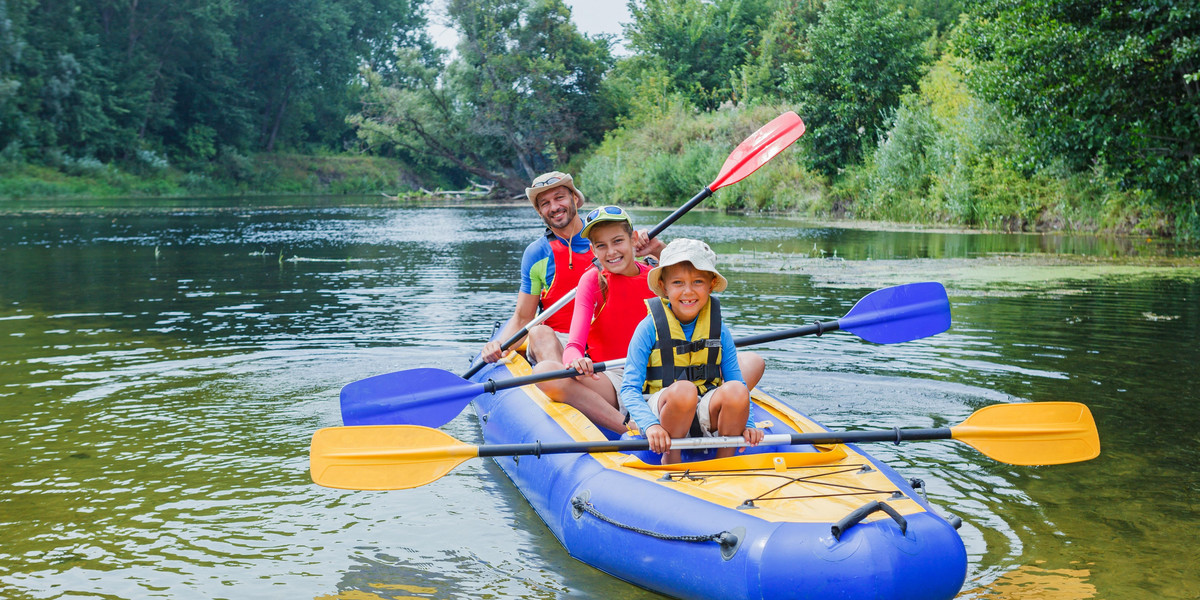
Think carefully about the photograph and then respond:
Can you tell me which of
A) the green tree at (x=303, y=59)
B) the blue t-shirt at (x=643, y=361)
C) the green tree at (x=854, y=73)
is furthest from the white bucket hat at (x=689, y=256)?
the green tree at (x=303, y=59)

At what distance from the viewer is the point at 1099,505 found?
12.2 ft

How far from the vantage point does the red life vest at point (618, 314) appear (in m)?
3.96

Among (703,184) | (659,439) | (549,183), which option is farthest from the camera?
(703,184)

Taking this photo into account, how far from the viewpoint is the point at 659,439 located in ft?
10.1

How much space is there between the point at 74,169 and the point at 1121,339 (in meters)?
32.6

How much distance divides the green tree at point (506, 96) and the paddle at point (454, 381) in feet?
104

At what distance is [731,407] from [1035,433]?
42.8 inches

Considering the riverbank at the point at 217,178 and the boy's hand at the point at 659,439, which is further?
the riverbank at the point at 217,178

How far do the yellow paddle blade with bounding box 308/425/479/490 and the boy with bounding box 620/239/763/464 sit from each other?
615 mm

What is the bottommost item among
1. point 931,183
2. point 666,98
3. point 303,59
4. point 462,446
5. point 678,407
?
point 462,446

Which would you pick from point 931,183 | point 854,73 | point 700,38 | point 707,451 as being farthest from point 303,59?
point 707,451

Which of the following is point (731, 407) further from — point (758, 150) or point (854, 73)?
point (854, 73)

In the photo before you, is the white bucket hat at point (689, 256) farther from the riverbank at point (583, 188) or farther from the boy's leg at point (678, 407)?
the riverbank at point (583, 188)

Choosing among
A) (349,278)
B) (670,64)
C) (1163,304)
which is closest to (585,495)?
(1163,304)
